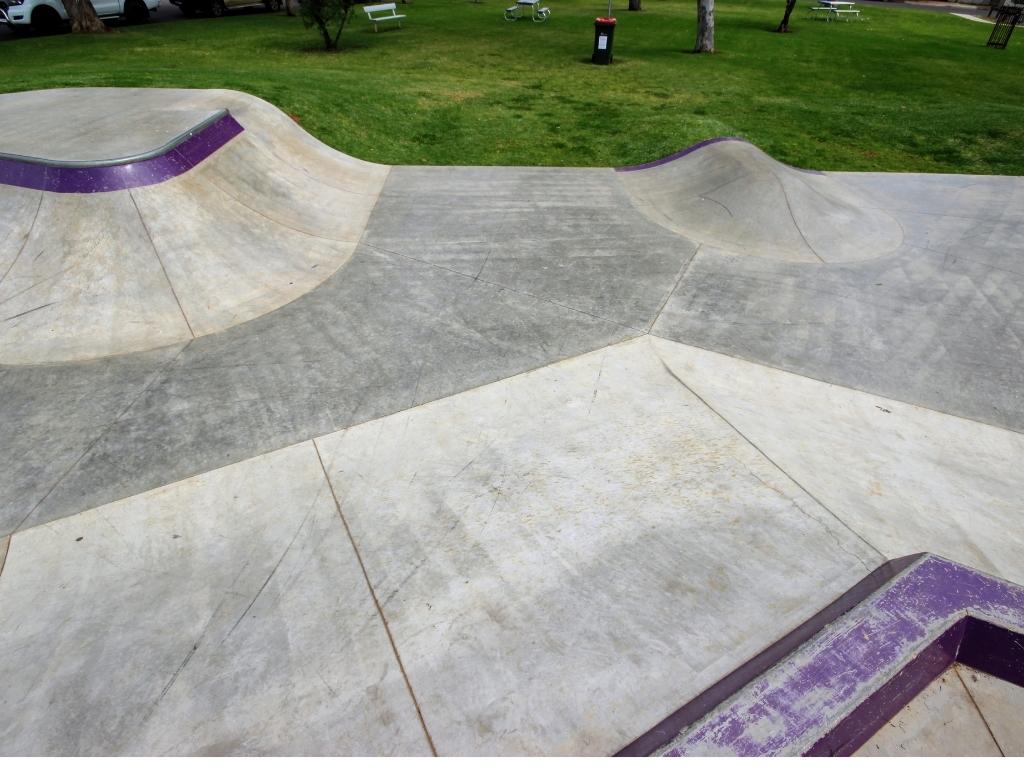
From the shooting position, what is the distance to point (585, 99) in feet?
53.0

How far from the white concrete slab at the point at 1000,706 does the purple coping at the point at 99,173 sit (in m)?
10.2

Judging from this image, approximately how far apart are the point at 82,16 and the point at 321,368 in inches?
967

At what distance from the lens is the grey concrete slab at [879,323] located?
6137 millimetres

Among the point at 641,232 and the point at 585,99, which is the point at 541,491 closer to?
the point at 641,232

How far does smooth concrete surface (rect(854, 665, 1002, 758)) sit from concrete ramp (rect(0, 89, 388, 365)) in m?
7.12

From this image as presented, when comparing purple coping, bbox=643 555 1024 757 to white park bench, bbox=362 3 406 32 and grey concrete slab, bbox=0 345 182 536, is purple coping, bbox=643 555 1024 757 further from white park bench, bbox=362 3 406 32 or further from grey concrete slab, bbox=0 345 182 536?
white park bench, bbox=362 3 406 32

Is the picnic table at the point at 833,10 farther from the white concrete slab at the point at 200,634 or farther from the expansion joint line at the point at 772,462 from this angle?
the white concrete slab at the point at 200,634

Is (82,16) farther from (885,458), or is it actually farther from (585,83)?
(885,458)

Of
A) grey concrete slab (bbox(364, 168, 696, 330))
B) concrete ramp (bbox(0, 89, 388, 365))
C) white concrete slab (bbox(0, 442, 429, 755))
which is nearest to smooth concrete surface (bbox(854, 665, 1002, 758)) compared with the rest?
white concrete slab (bbox(0, 442, 429, 755))

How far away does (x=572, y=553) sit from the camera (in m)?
4.28

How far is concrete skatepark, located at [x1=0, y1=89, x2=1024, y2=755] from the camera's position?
11.3ft

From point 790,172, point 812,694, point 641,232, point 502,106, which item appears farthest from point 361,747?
point 502,106

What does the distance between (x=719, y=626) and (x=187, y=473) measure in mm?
4376

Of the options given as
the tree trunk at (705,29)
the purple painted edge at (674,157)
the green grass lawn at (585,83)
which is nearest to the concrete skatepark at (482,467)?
the purple painted edge at (674,157)
